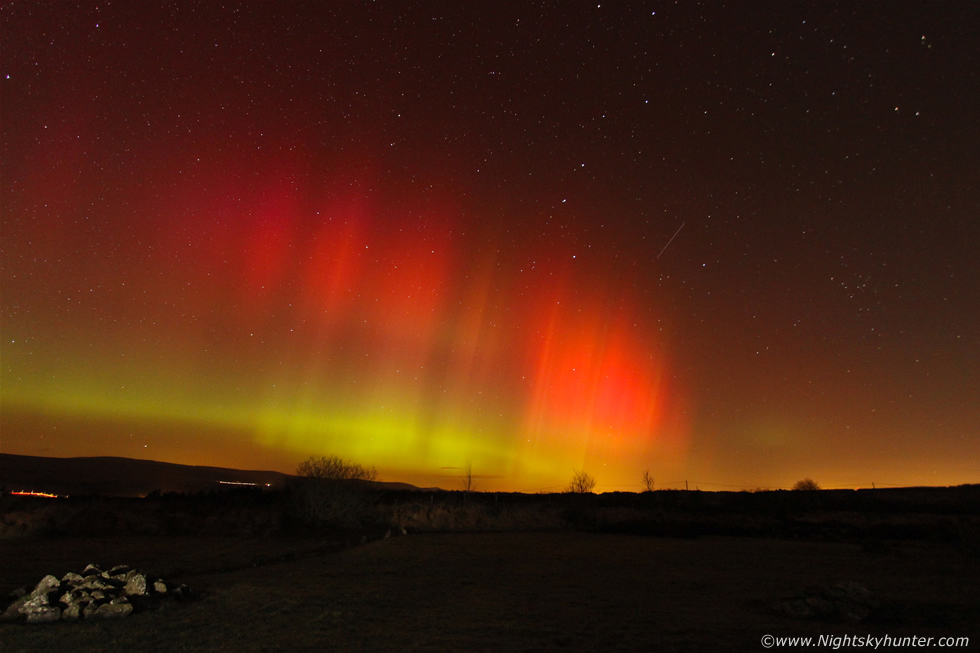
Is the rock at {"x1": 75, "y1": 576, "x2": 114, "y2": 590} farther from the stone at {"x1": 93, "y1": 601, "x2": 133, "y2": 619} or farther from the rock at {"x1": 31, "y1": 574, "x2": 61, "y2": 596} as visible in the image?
the stone at {"x1": 93, "y1": 601, "x2": 133, "y2": 619}

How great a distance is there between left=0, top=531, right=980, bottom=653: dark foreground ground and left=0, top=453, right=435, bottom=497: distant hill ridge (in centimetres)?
6724

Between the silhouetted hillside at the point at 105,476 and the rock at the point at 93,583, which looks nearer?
the rock at the point at 93,583

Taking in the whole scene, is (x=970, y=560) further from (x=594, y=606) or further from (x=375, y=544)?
(x=375, y=544)

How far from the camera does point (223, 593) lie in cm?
1375

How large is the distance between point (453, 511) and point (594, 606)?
95.2ft

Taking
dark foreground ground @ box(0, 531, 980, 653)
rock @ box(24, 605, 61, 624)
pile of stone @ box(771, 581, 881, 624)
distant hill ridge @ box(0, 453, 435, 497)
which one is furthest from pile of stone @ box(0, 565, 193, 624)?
distant hill ridge @ box(0, 453, 435, 497)

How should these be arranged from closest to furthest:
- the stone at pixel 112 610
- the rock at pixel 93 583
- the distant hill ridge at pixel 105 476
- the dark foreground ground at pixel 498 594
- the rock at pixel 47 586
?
the dark foreground ground at pixel 498 594
the stone at pixel 112 610
the rock at pixel 47 586
the rock at pixel 93 583
the distant hill ridge at pixel 105 476

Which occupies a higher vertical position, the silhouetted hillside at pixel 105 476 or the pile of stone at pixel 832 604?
the pile of stone at pixel 832 604

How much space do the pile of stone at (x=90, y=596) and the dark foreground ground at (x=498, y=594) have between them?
455 millimetres

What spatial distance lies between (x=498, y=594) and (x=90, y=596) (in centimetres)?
960

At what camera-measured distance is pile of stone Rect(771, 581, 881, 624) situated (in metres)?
11.5

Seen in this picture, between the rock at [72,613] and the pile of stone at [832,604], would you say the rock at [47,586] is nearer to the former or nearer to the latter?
the rock at [72,613]

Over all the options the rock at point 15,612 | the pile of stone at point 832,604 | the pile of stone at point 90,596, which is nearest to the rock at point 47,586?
the pile of stone at point 90,596

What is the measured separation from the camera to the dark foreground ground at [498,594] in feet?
32.6
